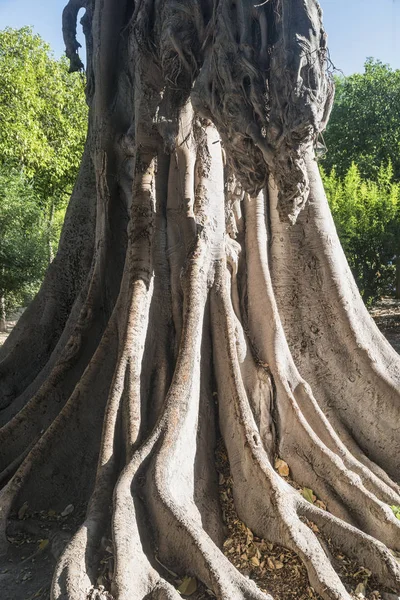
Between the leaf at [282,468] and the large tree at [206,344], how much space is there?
0.16ft

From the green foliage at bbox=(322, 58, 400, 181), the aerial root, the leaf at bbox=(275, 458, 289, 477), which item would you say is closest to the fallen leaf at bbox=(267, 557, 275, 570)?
the aerial root

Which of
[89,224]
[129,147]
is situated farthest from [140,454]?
[89,224]

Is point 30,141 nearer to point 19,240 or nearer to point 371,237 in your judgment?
point 19,240

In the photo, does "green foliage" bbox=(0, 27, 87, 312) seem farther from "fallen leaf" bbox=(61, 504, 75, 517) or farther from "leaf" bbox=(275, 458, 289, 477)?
"leaf" bbox=(275, 458, 289, 477)

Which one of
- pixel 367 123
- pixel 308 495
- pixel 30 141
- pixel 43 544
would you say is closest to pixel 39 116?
pixel 30 141

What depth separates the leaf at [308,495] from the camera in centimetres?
350

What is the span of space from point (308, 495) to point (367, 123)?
23951 mm

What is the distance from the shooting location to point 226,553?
317 centimetres

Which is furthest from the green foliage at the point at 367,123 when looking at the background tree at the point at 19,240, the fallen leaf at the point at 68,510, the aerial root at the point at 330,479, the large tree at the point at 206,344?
the fallen leaf at the point at 68,510

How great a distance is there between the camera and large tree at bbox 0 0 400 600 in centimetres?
297

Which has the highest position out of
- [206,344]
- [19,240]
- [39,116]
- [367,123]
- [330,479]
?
[367,123]

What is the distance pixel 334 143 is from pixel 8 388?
22.9 meters

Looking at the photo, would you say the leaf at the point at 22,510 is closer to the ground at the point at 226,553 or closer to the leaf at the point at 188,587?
the ground at the point at 226,553

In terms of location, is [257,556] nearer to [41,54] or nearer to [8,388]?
[8,388]
